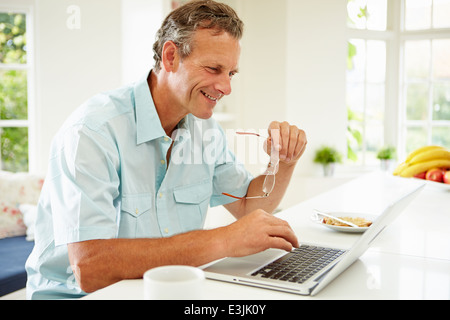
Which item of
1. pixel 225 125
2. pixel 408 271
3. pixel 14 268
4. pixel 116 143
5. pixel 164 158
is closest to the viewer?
pixel 408 271

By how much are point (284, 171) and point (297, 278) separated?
822 mm

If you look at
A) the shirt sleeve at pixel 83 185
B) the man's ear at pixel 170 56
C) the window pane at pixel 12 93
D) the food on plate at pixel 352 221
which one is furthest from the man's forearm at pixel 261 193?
the window pane at pixel 12 93

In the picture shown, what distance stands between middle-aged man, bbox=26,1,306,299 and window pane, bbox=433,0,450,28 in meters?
4.06

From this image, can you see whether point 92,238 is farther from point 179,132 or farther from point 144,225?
point 179,132

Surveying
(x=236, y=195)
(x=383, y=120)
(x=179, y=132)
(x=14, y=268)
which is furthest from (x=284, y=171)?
(x=383, y=120)

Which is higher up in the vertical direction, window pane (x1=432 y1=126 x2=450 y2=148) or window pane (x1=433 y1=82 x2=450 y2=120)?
window pane (x1=433 y1=82 x2=450 y2=120)

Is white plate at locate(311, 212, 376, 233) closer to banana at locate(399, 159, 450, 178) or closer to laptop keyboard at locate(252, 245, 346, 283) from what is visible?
laptop keyboard at locate(252, 245, 346, 283)

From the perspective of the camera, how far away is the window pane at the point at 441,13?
4.87 metres

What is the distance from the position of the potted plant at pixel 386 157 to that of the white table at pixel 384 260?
297cm

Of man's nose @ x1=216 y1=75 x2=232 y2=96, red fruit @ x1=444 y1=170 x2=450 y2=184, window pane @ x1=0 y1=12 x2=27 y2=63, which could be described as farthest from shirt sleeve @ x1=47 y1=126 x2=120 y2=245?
window pane @ x1=0 y1=12 x2=27 y2=63

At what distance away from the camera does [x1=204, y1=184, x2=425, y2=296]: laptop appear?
2.81 feet

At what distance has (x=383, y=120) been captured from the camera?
5.19 m

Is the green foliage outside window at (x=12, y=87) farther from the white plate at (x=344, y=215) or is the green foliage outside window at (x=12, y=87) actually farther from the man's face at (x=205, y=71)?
the white plate at (x=344, y=215)

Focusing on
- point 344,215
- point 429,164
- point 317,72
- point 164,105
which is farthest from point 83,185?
point 317,72
